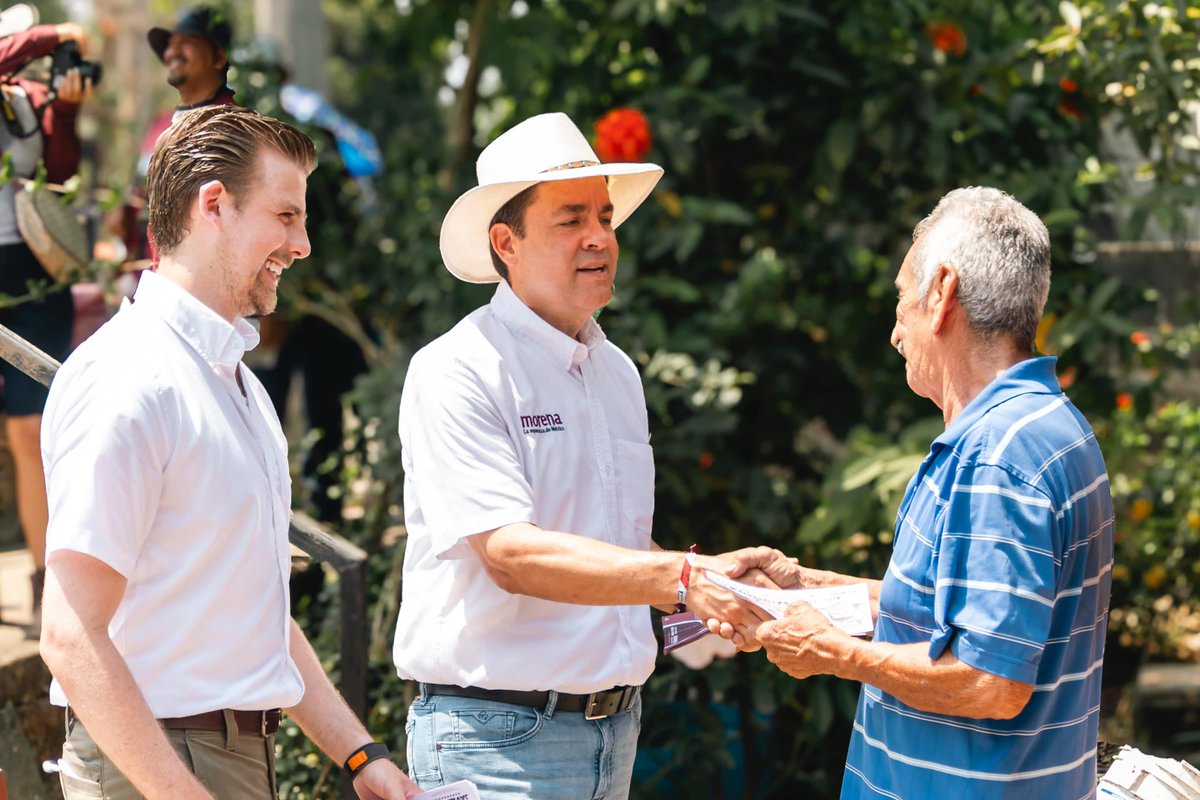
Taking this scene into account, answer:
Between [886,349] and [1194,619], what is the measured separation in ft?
7.98

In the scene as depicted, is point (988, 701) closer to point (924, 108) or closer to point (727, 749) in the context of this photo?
point (727, 749)

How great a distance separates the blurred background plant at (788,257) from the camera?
183 inches

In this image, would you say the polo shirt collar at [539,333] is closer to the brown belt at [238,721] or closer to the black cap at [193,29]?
the brown belt at [238,721]

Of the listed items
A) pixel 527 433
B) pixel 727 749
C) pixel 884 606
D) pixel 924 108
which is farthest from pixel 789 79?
pixel 884 606

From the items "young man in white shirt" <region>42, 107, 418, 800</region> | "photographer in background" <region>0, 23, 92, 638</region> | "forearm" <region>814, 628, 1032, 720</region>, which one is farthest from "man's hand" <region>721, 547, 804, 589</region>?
"photographer in background" <region>0, 23, 92, 638</region>

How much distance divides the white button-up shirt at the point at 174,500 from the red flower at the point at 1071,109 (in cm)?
373

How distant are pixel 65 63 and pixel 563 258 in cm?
211

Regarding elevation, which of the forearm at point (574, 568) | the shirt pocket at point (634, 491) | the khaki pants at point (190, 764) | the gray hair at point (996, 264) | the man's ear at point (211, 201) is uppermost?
the man's ear at point (211, 201)

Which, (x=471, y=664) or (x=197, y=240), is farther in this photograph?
(x=471, y=664)

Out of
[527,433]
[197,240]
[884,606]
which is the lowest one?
[884,606]

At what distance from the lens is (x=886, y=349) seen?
18.5ft

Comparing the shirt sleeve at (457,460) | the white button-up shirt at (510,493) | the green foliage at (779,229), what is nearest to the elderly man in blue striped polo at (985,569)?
the white button-up shirt at (510,493)

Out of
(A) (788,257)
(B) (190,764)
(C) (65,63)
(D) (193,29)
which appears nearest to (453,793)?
(B) (190,764)

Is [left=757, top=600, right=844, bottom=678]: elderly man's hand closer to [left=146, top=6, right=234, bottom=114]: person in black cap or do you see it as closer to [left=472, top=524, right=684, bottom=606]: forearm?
[left=472, top=524, right=684, bottom=606]: forearm
